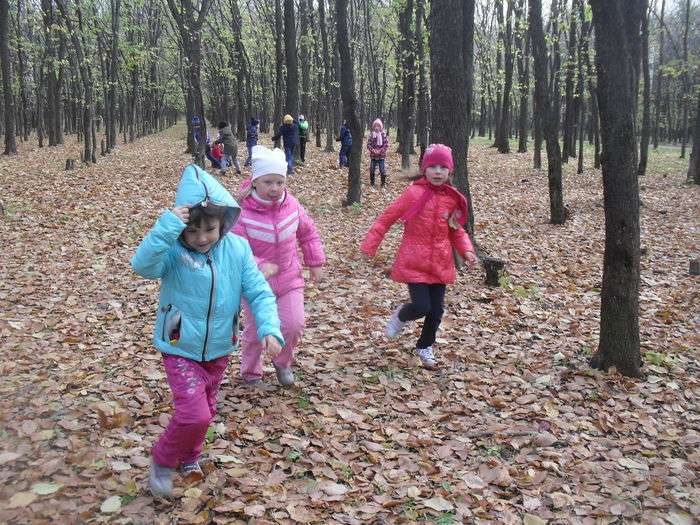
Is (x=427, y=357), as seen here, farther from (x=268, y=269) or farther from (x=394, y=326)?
(x=268, y=269)

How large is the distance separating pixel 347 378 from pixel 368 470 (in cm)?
136

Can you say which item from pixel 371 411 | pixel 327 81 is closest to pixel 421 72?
pixel 327 81

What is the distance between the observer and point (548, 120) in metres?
12.2

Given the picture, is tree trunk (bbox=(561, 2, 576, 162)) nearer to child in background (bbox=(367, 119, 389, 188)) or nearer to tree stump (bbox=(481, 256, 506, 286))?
child in background (bbox=(367, 119, 389, 188))

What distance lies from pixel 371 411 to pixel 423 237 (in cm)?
→ 168

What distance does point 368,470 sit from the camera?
3.78 meters

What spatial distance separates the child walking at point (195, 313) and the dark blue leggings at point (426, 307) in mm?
2114

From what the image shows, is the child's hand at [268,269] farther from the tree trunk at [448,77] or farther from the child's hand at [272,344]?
the tree trunk at [448,77]

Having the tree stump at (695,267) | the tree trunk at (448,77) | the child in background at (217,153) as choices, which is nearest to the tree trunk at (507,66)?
the child in background at (217,153)

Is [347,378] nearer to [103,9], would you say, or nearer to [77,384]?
[77,384]

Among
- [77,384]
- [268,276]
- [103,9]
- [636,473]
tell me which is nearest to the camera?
[636,473]

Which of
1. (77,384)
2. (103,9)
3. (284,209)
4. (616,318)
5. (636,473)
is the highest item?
(103,9)

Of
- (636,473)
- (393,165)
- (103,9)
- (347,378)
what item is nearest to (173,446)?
(347,378)

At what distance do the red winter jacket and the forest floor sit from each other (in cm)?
99
